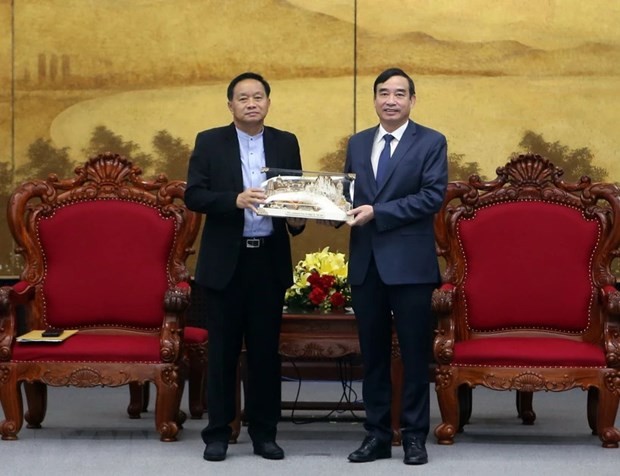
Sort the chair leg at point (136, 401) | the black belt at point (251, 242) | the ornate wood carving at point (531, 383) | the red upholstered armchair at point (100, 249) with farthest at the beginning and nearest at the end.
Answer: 1. the chair leg at point (136, 401)
2. the red upholstered armchair at point (100, 249)
3. the ornate wood carving at point (531, 383)
4. the black belt at point (251, 242)

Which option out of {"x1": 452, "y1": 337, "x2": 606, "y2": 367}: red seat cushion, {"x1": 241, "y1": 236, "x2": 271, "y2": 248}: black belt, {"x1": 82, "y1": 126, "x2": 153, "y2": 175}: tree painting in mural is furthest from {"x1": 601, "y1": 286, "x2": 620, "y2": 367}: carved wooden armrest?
{"x1": 82, "y1": 126, "x2": 153, "y2": 175}: tree painting in mural

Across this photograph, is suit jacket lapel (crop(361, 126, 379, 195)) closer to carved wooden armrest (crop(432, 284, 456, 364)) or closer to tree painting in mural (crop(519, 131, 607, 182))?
carved wooden armrest (crop(432, 284, 456, 364))

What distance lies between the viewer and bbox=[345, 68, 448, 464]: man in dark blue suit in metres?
4.99

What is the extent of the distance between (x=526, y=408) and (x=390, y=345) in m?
1.44

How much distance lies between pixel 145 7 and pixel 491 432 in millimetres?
3428

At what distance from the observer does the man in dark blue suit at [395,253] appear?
16.4 feet

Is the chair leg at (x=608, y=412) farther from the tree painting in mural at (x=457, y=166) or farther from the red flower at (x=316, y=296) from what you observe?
the tree painting in mural at (x=457, y=166)

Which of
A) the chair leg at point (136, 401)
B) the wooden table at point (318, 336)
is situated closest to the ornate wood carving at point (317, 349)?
the wooden table at point (318, 336)

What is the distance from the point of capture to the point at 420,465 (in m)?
5.08

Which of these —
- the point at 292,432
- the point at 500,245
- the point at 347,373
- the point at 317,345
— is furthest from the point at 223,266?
the point at 347,373

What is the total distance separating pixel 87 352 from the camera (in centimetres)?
561

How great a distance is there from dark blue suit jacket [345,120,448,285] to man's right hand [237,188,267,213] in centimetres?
44

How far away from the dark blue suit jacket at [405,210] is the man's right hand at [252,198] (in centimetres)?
44

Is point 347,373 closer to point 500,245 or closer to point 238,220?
point 500,245
